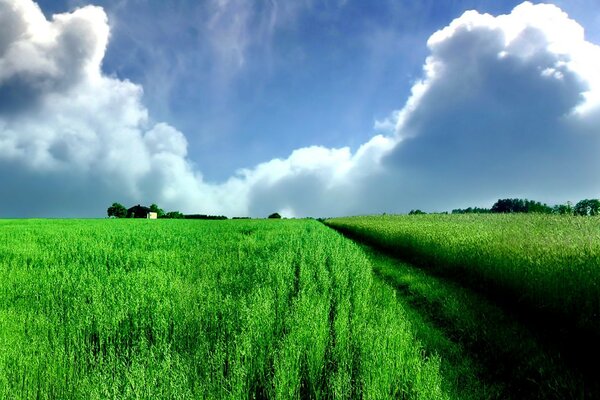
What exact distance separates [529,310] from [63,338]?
28.6 feet

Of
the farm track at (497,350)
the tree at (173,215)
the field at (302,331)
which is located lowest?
the farm track at (497,350)

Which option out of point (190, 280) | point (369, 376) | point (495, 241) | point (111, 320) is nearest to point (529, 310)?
point (495, 241)

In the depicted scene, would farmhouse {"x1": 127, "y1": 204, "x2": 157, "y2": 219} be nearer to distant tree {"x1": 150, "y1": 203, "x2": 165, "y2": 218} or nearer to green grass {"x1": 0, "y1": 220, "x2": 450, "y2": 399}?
distant tree {"x1": 150, "y1": 203, "x2": 165, "y2": 218}

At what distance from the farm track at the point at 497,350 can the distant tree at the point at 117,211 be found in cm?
11475

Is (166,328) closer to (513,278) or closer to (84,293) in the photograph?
(84,293)

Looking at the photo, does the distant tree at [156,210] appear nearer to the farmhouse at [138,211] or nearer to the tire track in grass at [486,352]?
the farmhouse at [138,211]

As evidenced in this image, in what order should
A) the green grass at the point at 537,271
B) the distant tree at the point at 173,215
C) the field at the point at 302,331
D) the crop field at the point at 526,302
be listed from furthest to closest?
the distant tree at the point at 173,215
the green grass at the point at 537,271
the crop field at the point at 526,302
the field at the point at 302,331

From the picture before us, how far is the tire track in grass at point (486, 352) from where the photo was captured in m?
4.72

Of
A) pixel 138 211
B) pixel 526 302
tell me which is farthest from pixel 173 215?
pixel 526 302

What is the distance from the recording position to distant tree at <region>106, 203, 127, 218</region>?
109 metres

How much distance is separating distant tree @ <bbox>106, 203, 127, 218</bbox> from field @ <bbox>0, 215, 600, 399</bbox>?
108434 millimetres

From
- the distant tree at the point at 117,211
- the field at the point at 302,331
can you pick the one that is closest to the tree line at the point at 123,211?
the distant tree at the point at 117,211

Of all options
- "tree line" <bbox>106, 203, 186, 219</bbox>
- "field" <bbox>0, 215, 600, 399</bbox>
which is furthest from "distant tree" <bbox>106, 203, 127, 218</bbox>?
"field" <bbox>0, 215, 600, 399</bbox>

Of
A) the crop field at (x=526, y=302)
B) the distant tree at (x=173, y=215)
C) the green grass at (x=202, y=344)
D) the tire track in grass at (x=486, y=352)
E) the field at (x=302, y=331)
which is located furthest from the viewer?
the distant tree at (x=173, y=215)
